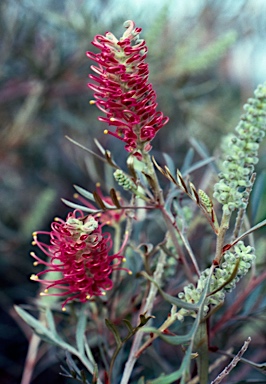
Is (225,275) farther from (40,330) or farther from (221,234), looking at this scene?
(40,330)

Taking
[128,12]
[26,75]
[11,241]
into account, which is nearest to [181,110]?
[128,12]

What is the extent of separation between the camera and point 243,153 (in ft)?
1.13

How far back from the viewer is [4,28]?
41.6 inches

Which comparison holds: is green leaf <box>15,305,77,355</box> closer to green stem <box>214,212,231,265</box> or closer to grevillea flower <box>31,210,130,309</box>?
grevillea flower <box>31,210,130,309</box>

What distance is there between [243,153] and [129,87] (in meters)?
0.10

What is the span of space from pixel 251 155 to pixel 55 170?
32.7 inches

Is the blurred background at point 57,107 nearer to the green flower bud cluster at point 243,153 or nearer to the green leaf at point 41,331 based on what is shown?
the green leaf at point 41,331

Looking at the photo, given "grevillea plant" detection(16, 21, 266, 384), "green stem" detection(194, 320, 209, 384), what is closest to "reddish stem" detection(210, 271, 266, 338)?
"grevillea plant" detection(16, 21, 266, 384)

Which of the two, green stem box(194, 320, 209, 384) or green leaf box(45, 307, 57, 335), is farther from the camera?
green leaf box(45, 307, 57, 335)

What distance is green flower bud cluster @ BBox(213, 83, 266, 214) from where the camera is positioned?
34cm

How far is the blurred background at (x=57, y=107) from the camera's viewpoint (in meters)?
0.92

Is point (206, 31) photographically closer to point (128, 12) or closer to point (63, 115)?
point (128, 12)

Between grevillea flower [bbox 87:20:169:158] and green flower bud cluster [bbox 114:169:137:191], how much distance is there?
2cm

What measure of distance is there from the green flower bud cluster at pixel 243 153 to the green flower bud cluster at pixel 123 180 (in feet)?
0.23
